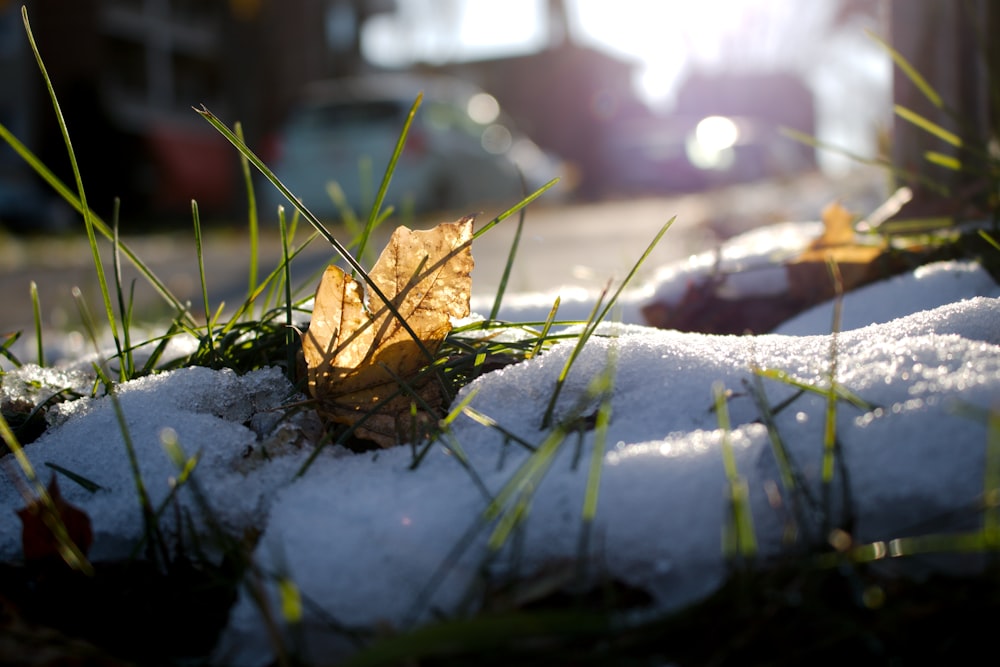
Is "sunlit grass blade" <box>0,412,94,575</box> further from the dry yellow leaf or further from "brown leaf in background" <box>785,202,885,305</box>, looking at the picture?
"brown leaf in background" <box>785,202,885,305</box>

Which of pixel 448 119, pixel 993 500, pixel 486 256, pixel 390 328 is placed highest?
pixel 448 119

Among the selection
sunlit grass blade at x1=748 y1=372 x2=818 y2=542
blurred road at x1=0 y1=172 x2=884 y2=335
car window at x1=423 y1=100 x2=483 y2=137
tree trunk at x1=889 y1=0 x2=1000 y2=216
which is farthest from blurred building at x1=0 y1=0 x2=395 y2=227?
sunlit grass blade at x1=748 y1=372 x2=818 y2=542

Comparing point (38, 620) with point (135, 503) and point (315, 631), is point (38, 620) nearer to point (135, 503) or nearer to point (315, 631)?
point (135, 503)

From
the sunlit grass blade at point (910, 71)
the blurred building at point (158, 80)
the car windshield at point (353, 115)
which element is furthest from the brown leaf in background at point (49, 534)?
the blurred building at point (158, 80)

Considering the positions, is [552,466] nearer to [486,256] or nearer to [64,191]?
[64,191]

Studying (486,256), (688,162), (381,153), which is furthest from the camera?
(688,162)

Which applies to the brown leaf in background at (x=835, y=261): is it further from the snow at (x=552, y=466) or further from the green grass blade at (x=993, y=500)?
the green grass blade at (x=993, y=500)

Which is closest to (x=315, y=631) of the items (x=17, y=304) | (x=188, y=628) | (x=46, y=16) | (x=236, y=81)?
(x=188, y=628)

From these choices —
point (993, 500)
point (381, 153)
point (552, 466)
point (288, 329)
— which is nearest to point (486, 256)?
point (288, 329)
